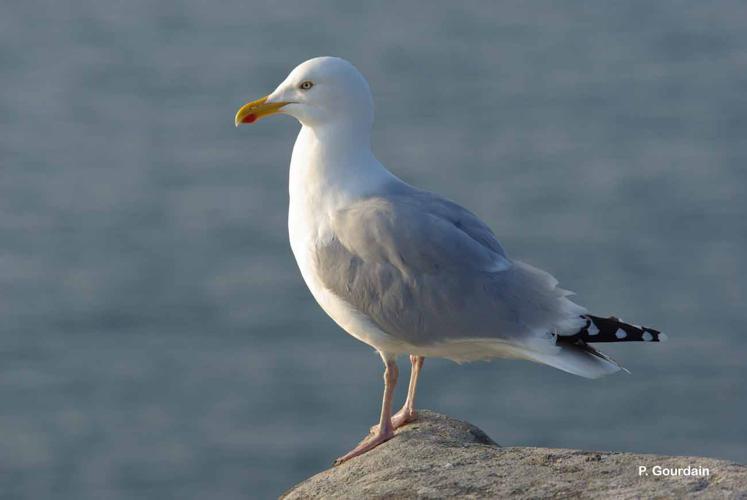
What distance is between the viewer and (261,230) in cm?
1572

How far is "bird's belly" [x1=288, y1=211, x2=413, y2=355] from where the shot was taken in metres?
7.36

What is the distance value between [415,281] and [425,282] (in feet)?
0.17

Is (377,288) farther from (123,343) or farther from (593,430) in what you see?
(123,343)

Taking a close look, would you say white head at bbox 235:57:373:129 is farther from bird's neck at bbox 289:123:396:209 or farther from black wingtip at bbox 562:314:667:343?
black wingtip at bbox 562:314:667:343

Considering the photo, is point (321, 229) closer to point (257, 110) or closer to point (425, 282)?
point (425, 282)

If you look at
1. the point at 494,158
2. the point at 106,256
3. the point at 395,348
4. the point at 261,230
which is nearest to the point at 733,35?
the point at 494,158

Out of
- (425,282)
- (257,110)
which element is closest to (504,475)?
(425,282)

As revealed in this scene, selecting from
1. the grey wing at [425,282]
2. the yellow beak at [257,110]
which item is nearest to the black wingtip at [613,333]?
the grey wing at [425,282]

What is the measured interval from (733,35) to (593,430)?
25.8 feet

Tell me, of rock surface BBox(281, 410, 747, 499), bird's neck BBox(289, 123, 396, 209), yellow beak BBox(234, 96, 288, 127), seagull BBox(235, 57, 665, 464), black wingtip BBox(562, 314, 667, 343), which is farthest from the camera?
yellow beak BBox(234, 96, 288, 127)

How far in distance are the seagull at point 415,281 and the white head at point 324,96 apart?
0.01m

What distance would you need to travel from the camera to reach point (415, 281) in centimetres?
730

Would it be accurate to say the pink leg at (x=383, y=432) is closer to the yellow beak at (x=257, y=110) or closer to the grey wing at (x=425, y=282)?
the grey wing at (x=425, y=282)

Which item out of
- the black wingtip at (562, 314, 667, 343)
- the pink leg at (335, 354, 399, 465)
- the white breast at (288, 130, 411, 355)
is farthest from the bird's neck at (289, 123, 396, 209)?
the black wingtip at (562, 314, 667, 343)
